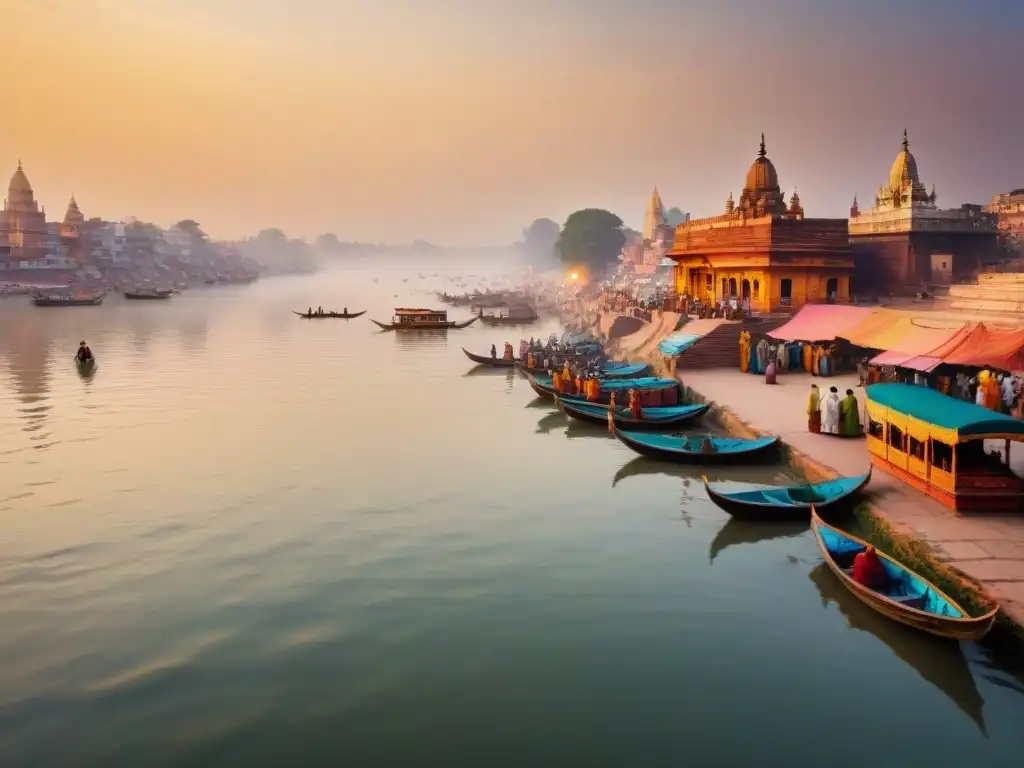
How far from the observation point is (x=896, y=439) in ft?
49.8

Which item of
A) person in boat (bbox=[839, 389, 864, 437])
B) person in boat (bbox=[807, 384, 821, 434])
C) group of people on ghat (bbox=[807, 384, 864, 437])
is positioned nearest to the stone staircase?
person in boat (bbox=[807, 384, 821, 434])

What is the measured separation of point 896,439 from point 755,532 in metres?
3.10

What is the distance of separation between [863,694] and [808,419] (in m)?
10.6

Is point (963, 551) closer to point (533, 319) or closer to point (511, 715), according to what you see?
point (511, 715)

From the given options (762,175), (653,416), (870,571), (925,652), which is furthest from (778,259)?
(925,652)

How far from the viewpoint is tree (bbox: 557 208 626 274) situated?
110 metres

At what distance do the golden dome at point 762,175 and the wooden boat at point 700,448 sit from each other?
71.1 feet

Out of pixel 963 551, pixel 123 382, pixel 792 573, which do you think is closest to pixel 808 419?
pixel 792 573

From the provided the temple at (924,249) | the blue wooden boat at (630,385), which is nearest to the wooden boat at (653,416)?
the blue wooden boat at (630,385)

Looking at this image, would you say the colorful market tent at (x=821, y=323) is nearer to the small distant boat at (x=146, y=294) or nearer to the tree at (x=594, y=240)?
the tree at (x=594, y=240)

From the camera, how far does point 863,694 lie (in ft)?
31.5

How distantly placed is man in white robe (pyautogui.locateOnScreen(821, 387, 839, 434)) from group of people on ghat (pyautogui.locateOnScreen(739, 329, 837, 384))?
22.5 ft

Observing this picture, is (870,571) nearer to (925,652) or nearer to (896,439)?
(925,652)

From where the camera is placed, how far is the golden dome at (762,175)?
3794 centimetres
